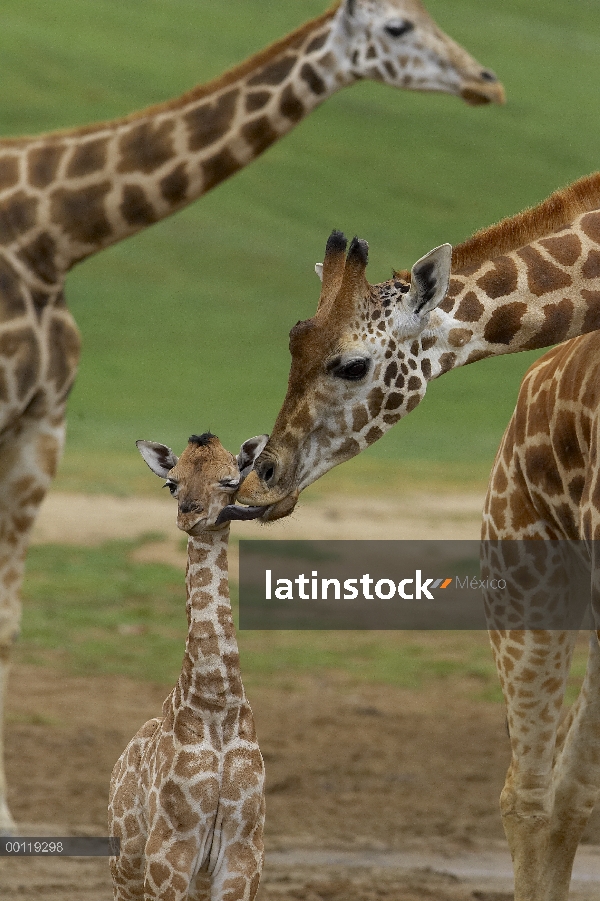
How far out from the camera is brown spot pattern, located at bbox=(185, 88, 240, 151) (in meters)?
6.95

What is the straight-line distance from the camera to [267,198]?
3728 centimetres

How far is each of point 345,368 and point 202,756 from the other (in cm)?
129

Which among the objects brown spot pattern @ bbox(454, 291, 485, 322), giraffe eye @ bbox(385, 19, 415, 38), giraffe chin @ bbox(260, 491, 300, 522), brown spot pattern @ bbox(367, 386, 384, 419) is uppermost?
giraffe eye @ bbox(385, 19, 415, 38)

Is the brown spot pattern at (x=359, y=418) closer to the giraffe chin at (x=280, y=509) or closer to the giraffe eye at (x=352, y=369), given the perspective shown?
the giraffe eye at (x=352, y=369)

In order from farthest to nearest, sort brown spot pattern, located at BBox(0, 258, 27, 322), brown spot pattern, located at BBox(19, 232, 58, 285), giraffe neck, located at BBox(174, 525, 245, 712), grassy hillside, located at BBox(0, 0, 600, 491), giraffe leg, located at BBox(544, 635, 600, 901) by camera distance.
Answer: grassy hillside, located at BBox(0, 0, 600, 491)
brown spot pattern, located at BBox(19, 232, 58, 285)
brown spot pattern, located at BBox(0, 258, 27, 322)
giraffe leg, located at BBox(544, 635, 600, 901)
giraffe neck, located at BBox(174, 525, 245, 712)

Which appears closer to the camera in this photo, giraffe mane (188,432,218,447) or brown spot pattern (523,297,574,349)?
giraffe mane (188,432,218,447)

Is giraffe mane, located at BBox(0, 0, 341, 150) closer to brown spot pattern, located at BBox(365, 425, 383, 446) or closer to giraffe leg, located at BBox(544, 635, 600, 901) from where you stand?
brown spot pattern, located at BBox(365, 425, 383, 446)

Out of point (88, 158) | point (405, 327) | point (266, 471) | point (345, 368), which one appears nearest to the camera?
point (266, 471)

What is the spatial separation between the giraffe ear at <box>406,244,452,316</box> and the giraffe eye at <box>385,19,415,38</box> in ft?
7.81

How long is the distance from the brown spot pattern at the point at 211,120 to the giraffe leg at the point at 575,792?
2852mm

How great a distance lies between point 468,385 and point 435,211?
921 centimetres

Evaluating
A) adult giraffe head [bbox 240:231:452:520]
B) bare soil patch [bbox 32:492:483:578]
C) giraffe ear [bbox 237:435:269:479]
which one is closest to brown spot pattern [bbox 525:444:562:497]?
adult giraffe head [bbox 240:231:452:520]

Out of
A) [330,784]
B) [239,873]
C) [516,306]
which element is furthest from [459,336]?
[330,784]

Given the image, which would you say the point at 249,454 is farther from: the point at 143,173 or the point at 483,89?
the point at 483,89
